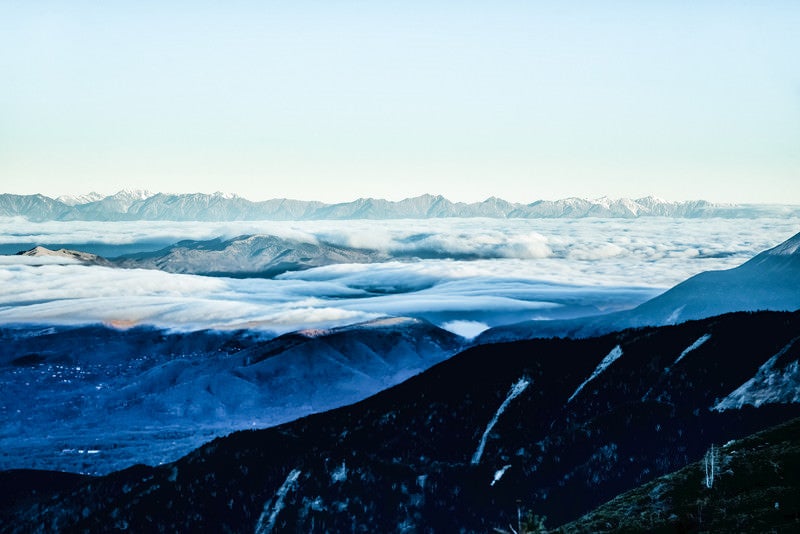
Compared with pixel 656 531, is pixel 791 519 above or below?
above

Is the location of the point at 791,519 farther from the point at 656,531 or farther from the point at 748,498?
the point at 656,531

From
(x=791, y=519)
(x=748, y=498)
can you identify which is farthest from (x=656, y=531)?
(x=791, y=519)

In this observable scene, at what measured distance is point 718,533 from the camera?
174875mm

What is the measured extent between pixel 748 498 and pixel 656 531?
75.7 ft

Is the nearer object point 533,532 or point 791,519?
point 791,519

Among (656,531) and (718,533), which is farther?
(656,531)

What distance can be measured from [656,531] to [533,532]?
32.3 metres

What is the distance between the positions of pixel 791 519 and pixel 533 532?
55735 mm

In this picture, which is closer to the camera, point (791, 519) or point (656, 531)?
point (791, 519)

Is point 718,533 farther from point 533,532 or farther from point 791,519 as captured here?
point 533,532

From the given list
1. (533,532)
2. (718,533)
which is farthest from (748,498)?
(533,532)

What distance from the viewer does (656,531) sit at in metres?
198

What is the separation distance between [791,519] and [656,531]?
36.4m

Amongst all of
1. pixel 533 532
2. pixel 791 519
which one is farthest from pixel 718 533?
pixel 533 532
